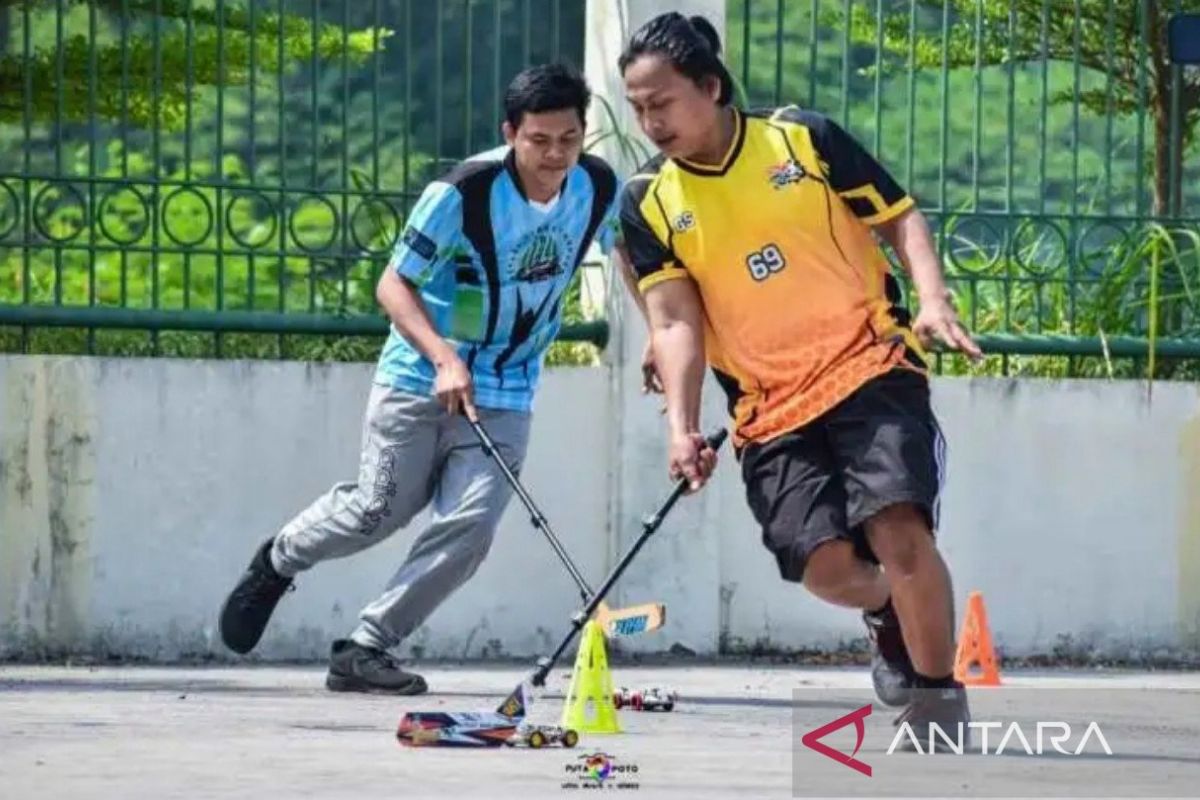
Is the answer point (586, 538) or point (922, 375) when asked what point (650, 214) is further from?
point (586, 538)

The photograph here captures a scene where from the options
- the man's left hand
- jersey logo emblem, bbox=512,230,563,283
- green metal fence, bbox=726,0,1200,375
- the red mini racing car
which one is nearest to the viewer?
the man's left hand

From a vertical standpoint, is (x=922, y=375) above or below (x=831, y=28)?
below

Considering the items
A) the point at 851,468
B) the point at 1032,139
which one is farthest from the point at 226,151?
the point at 851,468

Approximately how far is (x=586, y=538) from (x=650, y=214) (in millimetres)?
3412

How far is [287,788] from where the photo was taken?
7422 mm

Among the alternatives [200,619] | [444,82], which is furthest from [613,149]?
[200,619]

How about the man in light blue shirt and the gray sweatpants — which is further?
the gray sweatpants

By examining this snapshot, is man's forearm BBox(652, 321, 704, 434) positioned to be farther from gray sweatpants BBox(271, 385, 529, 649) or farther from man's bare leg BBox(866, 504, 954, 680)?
gray sweatpants BBox(271, 385, 529, 649)

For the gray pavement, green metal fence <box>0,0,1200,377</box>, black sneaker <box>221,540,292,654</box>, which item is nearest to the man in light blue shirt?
black sneaker <box>221,540,292,654</box>

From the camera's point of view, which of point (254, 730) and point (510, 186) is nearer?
point (254, 730)

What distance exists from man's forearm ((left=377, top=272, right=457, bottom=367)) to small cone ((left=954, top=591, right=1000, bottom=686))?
6.61 ft

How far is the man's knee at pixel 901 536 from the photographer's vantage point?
821cm

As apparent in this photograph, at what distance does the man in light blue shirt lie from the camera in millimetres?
9859

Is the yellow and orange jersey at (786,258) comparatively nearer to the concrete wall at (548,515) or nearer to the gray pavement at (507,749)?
the gray pavement at (507,749)
